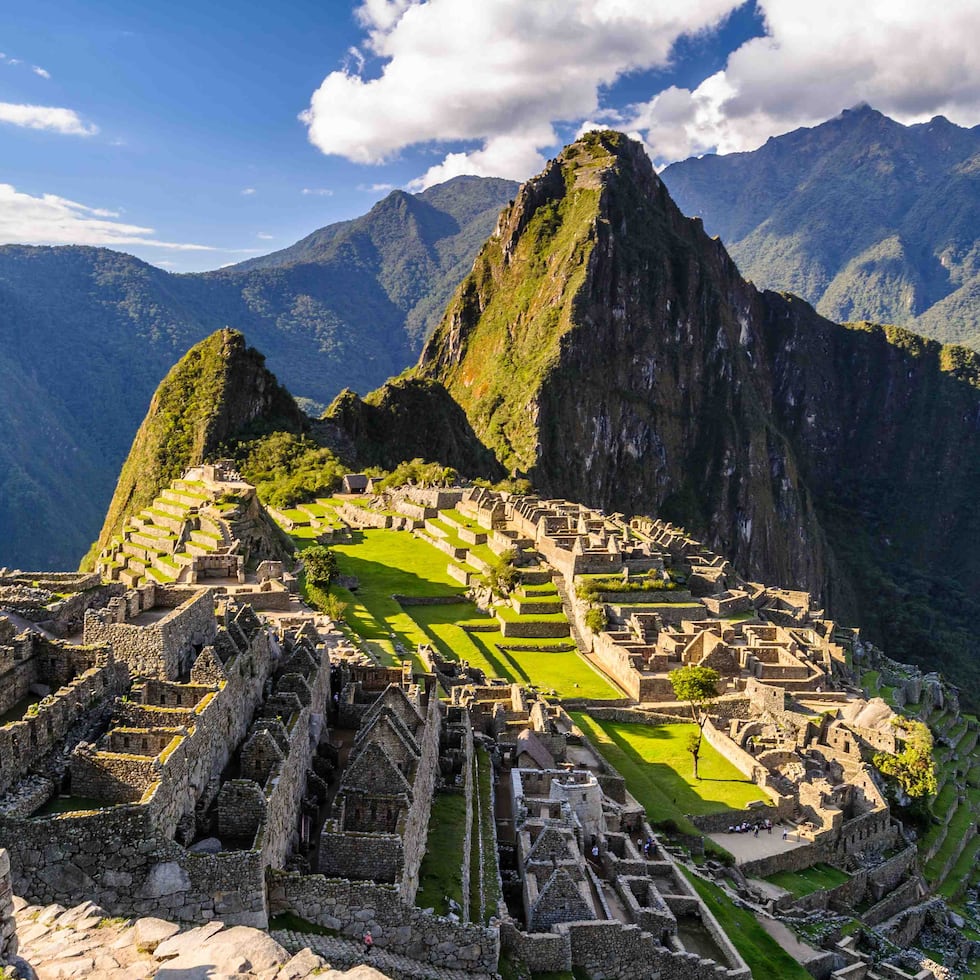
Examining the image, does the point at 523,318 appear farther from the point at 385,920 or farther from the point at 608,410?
the point at 385,920

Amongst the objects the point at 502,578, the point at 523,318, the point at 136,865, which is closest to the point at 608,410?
the point at 523,318

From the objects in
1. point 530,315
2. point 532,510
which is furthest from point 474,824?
point 530,315

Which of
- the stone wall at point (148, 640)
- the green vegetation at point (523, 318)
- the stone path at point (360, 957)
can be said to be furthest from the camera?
the green vegetation at point (523, 318)

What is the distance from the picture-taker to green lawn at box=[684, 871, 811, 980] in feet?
66.7

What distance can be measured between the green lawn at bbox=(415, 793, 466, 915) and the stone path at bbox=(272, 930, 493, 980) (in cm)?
97

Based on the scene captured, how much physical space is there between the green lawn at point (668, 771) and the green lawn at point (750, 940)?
377 cm

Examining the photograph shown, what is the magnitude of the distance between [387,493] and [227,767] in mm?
65969

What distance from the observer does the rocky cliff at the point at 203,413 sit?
93.4m

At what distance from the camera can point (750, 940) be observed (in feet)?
69.6

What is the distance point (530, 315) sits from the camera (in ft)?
607

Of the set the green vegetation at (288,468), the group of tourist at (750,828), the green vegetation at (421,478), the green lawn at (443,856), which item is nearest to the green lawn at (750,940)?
the group of tourist at (750,828)

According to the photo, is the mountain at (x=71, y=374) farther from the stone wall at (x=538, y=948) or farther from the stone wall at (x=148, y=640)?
the stone wall at (x=538, y=948)

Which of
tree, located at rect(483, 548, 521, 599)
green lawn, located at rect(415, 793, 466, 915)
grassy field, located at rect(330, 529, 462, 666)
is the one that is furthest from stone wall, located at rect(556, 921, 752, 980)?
tree, located at rect(483, 548, 521, 599)

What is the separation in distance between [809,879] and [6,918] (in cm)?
2381
